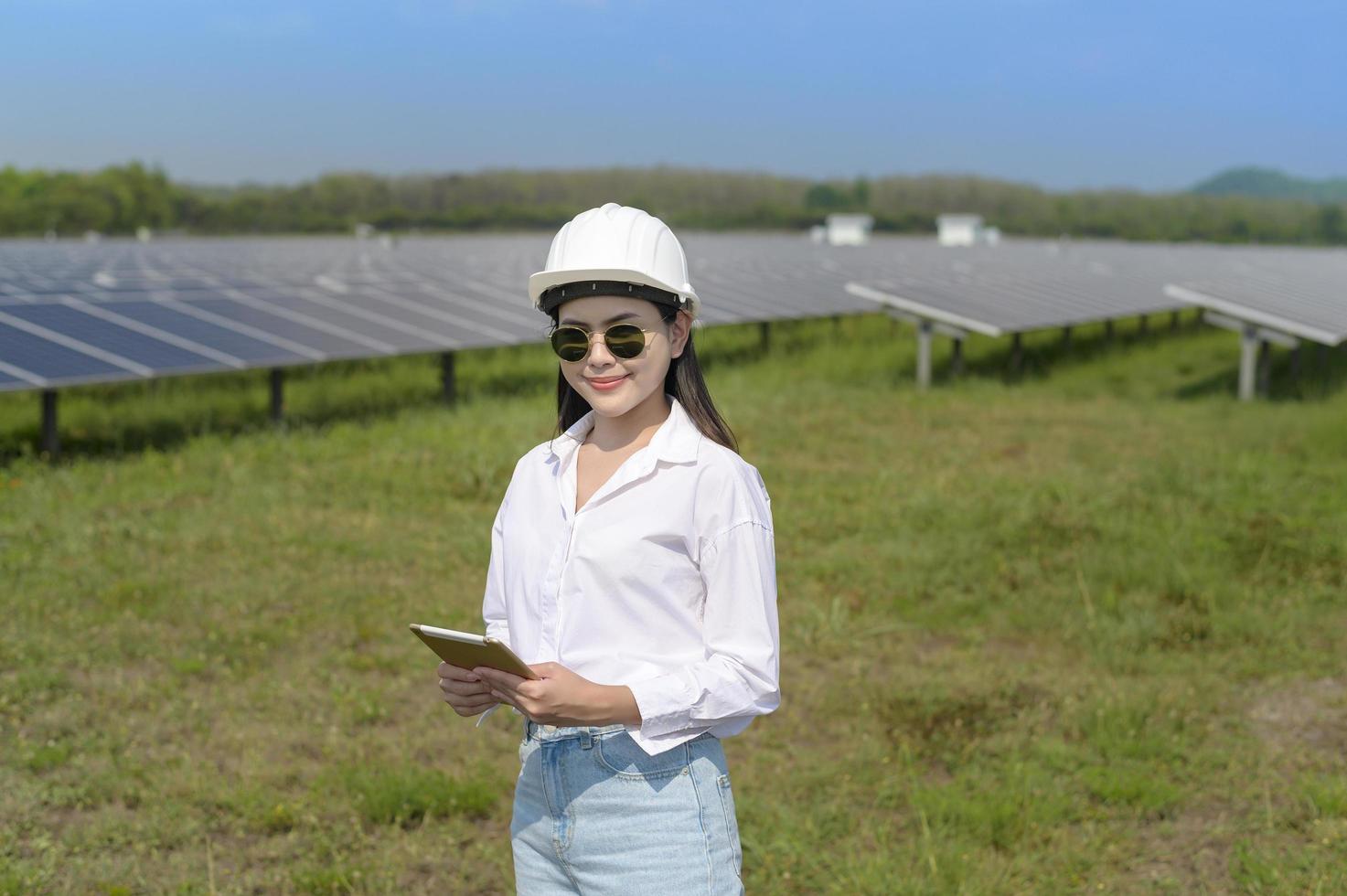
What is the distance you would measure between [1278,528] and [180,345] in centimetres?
799

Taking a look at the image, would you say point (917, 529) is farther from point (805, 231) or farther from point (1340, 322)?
point (805, 231)

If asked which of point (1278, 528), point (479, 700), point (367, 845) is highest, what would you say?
point (479, 700)

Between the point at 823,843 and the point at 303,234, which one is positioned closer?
the point at 823,843

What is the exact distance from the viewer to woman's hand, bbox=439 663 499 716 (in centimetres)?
196

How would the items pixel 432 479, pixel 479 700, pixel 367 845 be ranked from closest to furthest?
pixel 479 700
pixel 367 845
pixel 432 479

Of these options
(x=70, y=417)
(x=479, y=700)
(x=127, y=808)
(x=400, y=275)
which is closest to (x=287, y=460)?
(x=70, y=417)

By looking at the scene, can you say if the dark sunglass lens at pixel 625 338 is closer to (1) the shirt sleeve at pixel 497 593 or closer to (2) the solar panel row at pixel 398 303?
(1) the shirt sleeve at pixel 497 593

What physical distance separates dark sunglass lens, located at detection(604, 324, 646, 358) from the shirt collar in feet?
0.46

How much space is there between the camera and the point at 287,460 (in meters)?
9.12

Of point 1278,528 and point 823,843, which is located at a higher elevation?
point 1278,528

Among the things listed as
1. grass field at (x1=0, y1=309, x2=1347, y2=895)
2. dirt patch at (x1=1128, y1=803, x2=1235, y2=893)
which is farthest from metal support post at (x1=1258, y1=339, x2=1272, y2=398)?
dirt patch at (x1=1128, y1=803, x2=1235, y2=893)

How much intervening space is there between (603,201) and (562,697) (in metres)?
67.0

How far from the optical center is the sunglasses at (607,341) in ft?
6.35

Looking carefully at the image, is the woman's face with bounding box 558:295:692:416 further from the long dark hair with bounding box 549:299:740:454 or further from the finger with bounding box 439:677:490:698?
the finger with bounding box 439:677:490:698
